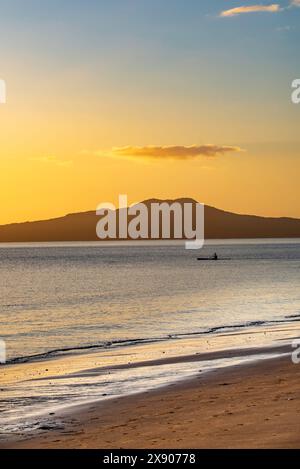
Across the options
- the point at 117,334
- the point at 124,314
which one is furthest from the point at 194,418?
the point at 124,314

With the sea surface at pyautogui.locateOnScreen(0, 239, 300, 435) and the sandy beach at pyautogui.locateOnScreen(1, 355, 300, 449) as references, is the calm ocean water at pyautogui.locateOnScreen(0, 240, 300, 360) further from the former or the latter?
the sandy beach at pyautogui.locateOnScreen(1, 355, 300, 449)

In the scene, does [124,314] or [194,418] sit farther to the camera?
[124,314]

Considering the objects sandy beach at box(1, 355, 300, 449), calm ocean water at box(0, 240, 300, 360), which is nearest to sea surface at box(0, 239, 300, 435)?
calm ocean water at box(0, 240, 300, 360)

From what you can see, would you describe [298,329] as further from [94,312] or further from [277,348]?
[94,312]

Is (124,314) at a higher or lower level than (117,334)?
higher

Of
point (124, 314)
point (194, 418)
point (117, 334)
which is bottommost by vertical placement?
point (194, 418)

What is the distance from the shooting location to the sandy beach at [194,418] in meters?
12.3

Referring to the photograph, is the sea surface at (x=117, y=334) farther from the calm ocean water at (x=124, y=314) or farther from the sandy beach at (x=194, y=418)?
the sandy beach at (x=194, y=418)

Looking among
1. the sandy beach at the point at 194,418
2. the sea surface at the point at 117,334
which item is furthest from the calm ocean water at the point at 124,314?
the sandy beach at the point at 194,418

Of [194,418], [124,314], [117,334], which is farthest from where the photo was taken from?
[124,314]

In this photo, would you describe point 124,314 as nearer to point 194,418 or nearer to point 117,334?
point 117,334

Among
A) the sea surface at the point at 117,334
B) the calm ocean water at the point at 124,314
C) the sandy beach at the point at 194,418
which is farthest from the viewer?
the calm ocean water at the point at 124,314

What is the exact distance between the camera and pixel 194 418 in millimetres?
14250
